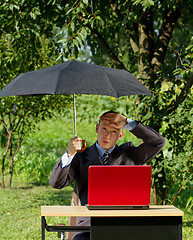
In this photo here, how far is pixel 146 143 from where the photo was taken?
3.50 m

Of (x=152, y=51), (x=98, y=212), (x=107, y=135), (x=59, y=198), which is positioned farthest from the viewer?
(x=59, y=198)

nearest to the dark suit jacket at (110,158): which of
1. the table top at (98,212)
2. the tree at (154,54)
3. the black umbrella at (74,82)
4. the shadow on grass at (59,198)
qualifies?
the black umbrella at (74,82)

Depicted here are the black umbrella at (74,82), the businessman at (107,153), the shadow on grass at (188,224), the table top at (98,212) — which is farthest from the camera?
the shadow on grass at (188,224)

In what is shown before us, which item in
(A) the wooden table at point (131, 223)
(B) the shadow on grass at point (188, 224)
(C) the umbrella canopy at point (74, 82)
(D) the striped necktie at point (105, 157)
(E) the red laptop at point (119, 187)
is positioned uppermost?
(C) the umbrella canopy at point (74, 82)

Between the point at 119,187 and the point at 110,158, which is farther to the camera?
the point at 110,158

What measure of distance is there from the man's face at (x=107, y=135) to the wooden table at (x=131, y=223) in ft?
2.34

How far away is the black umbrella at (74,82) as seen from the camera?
317 centimetres

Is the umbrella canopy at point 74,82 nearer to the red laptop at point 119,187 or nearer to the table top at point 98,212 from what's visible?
the red laptop at point 119,187

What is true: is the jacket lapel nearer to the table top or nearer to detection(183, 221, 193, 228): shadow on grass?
the table top

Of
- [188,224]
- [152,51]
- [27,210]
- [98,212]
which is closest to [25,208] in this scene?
[27,210]

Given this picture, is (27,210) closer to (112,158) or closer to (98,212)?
(112,158)

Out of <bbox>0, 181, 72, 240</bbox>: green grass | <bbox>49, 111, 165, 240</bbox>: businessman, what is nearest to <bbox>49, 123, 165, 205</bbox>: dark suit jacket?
<bbox>49, 111, 165, 240</bbox>: businessman

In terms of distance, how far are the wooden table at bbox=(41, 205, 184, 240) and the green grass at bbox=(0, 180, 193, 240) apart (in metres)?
2.85

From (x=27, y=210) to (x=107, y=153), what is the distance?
147 inches
